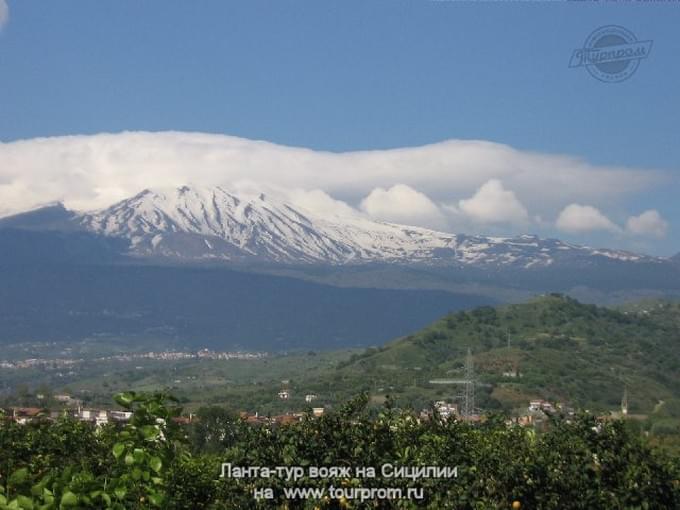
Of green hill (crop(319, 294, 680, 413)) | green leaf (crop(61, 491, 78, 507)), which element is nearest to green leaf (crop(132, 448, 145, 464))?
green leaf (crop(61, 491, 78, 507))

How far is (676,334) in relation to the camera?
16325cm

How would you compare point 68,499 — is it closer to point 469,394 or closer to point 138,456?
point 138,456

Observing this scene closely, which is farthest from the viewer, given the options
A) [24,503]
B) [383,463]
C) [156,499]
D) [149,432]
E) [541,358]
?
[541,358]

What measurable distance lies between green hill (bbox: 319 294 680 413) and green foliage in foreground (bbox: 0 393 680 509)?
7658cm

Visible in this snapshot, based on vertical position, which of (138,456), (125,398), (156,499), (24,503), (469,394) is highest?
(125,398)

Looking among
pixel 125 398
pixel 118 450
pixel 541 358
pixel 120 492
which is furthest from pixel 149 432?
pixel 541 358

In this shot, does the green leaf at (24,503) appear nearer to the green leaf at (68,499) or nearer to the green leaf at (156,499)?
the green leaf at (68,499)

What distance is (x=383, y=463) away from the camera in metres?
9.20

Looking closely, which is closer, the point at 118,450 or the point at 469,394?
the point at 118,450

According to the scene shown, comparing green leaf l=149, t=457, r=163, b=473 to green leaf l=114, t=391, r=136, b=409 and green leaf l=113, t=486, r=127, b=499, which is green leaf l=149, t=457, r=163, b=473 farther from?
green leaf l=114, t=391, r=136, b=409

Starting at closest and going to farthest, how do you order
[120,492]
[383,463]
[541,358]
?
1. [120,492]
2. [383,463]
3. [541,358]

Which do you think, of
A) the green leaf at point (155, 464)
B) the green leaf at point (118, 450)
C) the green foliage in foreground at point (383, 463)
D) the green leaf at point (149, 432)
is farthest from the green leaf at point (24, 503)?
the green leaf at point (149, 432)

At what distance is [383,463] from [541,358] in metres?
118

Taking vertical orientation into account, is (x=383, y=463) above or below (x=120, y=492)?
below
